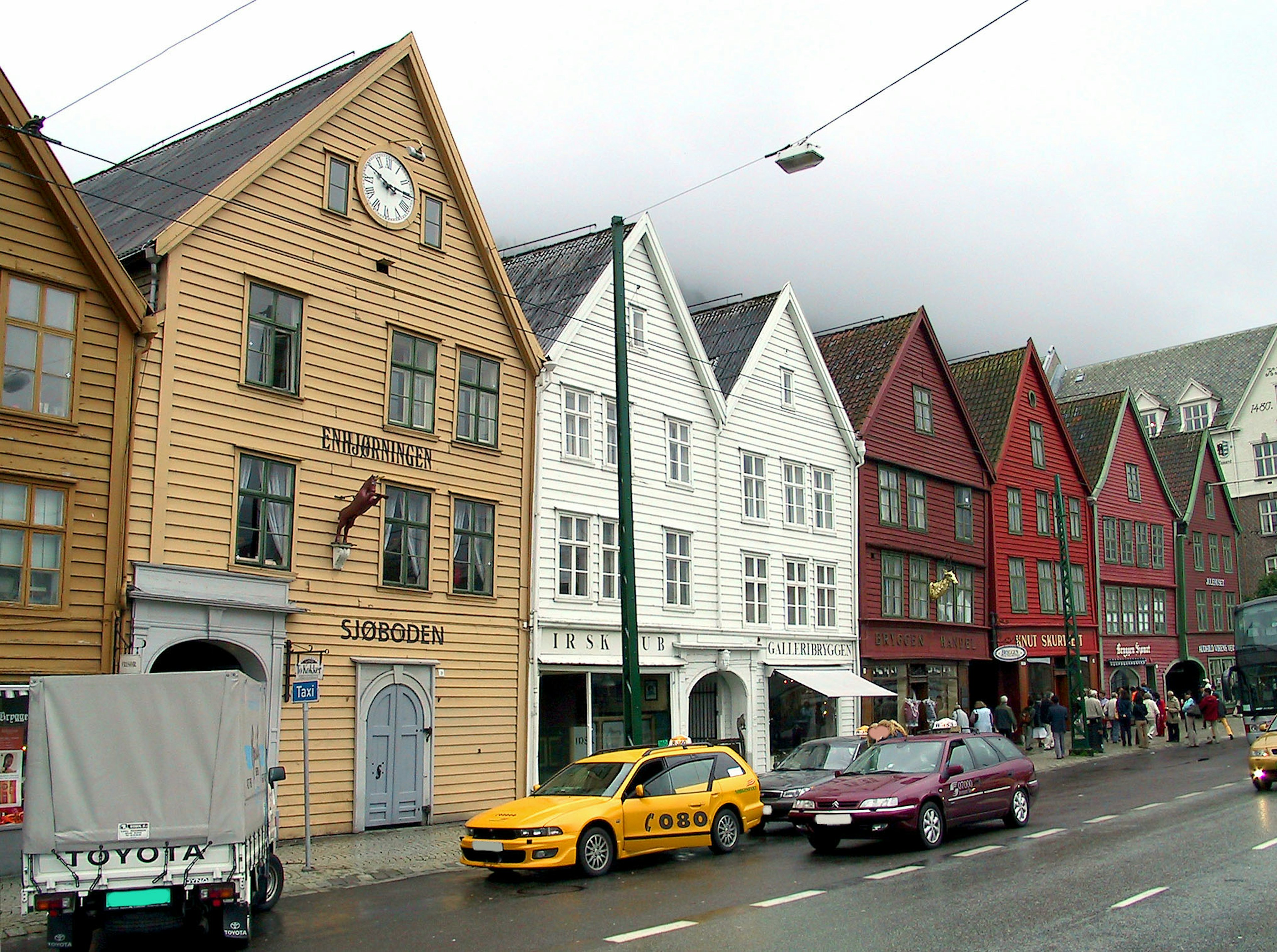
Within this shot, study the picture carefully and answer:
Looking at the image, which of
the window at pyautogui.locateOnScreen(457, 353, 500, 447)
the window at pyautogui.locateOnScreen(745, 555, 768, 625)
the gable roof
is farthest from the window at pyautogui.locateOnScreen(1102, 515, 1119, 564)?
the gable roof

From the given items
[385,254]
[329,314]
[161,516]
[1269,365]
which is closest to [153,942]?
[161,516]

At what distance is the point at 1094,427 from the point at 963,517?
46.9ft

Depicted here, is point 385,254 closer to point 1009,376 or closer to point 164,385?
point 164,385

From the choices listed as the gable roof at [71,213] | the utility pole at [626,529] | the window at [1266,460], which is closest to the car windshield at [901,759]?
the utility pole at [626,529]

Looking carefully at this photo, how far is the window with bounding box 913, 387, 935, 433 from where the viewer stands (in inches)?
1462

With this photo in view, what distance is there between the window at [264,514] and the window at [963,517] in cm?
2469

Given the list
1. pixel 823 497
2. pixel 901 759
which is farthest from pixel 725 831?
pixel 823 497

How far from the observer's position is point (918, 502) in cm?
3700

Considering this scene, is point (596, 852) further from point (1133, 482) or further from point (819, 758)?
point (1133, 482)

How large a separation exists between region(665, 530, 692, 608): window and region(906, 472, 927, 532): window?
1096 centimetres

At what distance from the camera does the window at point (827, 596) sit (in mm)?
32250

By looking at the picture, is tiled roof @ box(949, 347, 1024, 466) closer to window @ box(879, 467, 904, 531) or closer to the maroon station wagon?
window @ box(879, 467, 904, 531)

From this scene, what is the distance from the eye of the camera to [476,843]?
14.7m

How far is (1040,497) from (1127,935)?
35645mm
